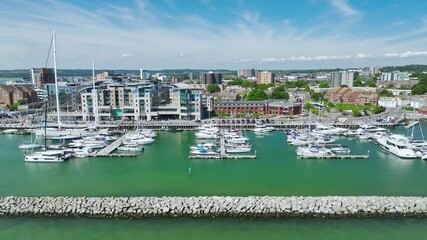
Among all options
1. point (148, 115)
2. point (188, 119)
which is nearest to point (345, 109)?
point (188, 119)

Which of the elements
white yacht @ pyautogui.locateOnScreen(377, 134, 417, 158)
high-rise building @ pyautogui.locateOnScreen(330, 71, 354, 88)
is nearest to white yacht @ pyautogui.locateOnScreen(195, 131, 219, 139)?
white yacht @ pyautogui.locateOnScreen(377, 134, 417, 158)

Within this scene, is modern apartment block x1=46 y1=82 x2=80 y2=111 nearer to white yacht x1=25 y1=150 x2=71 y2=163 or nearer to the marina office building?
the marina office building

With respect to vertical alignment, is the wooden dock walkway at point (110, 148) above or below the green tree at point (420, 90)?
below

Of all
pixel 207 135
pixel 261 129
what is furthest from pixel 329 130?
pixel 207 135

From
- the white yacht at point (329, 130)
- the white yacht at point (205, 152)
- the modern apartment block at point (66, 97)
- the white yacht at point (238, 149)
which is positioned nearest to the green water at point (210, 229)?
the white yacht at point (205, 152)

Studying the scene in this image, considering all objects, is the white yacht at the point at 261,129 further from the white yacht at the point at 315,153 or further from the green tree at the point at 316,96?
the green tree at the point at 316,96

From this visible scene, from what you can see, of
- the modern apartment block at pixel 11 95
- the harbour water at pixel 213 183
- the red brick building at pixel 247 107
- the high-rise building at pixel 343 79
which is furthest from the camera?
the high-rise building at pixel 343 79
